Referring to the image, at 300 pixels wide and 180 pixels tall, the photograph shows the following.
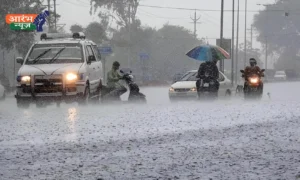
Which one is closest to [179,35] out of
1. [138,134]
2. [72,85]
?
[72,85]

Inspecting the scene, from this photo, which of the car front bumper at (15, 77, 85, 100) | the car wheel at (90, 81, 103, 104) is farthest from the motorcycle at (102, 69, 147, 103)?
the car front bumper at (15, 77, 85, 100)

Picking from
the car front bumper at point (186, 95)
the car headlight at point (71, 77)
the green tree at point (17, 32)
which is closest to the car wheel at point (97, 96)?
the car headlight at point (71, 77)

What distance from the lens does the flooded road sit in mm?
8398

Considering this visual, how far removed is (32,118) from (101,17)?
71071mm

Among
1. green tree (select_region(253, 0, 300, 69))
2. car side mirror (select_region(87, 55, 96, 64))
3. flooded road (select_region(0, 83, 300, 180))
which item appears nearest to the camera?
flooded road (select_region(0, 83, 300, 180))

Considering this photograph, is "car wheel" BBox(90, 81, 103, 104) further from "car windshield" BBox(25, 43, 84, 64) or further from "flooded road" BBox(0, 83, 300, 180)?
"flooded road" BBox(0, 83, 300, 180)

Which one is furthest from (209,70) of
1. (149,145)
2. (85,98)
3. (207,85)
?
(149,145)

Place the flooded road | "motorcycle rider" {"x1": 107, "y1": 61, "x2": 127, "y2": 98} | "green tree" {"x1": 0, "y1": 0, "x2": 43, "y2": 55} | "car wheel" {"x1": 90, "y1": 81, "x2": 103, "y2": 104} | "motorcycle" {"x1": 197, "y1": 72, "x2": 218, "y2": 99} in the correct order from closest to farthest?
1. the flooded road
2. "car wheel" {"x1": 90, "y1": 81, "x2": 103, "y2": 104}
3. "motorcycle rider" {"x1": 107, "y1": 61, "x2": 127, "y2": 98}
4. "motorcycle" {"x1": 197, "y1": 72, "x2": 218, "y2": 99}
5. "green tree" {"x1": 0, "y1": 0, "x2": 43, "y2": 55}

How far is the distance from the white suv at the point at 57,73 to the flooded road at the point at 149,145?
5.85 feet

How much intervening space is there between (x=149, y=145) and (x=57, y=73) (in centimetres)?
892

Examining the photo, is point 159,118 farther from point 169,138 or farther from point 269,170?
point 269,170

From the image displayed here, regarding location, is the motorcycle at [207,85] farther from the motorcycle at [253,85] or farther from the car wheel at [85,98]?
the car wheel at [85,98]

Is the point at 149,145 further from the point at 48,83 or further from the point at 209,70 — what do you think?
the point at 209,70

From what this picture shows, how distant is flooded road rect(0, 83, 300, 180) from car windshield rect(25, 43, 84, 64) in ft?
9.42
